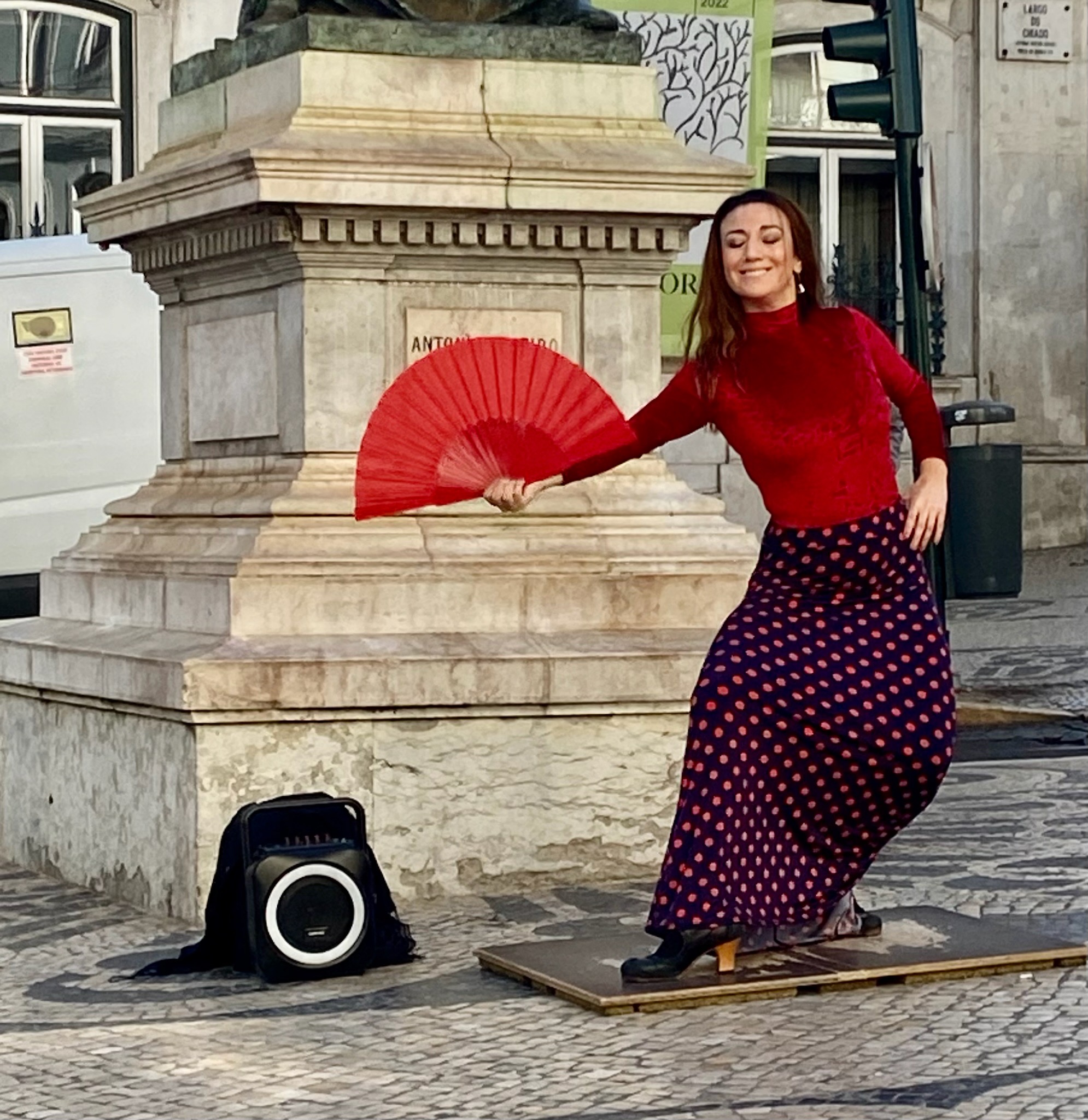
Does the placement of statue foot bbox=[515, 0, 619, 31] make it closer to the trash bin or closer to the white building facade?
the trash bin

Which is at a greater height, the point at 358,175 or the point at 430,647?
the point at 358,175

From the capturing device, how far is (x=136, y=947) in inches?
280

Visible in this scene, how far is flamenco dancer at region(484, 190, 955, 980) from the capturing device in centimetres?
614

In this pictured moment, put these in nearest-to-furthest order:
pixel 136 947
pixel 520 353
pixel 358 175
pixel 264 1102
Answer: pixel 264 1102 → pixel 520 353 → pixel 136 947 → pixel 358 175

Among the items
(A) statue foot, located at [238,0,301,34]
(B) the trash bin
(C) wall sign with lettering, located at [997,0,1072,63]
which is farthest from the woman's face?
(C) wall sign with lettering, located at [997,0,1072,63]

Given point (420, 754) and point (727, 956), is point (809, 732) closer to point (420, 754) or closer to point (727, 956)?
point (727, 956)

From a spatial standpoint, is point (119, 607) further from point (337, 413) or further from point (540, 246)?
point (540, 246)

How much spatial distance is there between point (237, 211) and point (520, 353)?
146 cm

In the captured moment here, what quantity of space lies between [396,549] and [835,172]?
1707 cm

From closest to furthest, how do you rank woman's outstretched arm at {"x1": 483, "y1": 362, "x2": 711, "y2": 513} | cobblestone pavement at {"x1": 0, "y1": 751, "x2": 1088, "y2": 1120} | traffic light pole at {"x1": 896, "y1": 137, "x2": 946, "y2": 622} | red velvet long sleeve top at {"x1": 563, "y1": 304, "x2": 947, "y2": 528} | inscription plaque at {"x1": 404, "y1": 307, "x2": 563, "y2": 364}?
cobblestone pavement at {"x1": 0, "y1": 751, "x2": 1088, "y2": 1120}
red velvet long sleeve top at {"x1": 563, "y1": 304, "x2": 947, "y2": 528}
woman's outstretched arm at {"x1": 483, "y1": 362, "x2": 711, "y2": 513}
inscription plaque at {"x1": 404, "y1": 307, "x2": 563, "y2": 364}
traffic light pole at {"x1": 896, "y1": 137, "x2": 946, "y2": 622}

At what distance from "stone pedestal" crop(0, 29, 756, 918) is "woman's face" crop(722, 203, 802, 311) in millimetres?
1516

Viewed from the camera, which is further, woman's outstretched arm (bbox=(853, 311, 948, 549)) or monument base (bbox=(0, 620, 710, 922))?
monument base (bbox=(0, 620, 710, 922))

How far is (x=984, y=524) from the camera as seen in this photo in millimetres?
12562

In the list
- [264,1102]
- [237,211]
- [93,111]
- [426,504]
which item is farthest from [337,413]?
[93,111]
